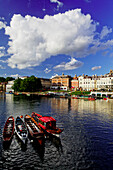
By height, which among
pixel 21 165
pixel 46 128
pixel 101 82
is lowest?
pixel 21 165

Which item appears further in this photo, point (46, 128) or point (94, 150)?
point (46, 128)

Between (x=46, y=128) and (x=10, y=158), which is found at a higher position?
(x=46, y=128)

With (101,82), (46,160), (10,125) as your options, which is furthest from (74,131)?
(101,82)

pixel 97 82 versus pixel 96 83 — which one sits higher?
pixel 97 82

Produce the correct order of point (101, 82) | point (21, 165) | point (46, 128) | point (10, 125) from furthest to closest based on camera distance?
point (101, 82) < point (10, 125) < point (46, 128) < point (21, 165)

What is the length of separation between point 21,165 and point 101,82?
6211 inches

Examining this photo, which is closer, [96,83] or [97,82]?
[97,82]

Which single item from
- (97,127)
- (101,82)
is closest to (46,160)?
(97,127)

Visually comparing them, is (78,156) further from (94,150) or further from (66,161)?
(94,150)

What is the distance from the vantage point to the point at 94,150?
848 inches

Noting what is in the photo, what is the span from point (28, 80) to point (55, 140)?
496 ft

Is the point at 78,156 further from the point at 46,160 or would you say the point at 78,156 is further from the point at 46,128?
the point at 46,128

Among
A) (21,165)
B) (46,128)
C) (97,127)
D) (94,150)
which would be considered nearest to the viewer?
(21,165)

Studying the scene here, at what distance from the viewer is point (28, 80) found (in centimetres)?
16975
